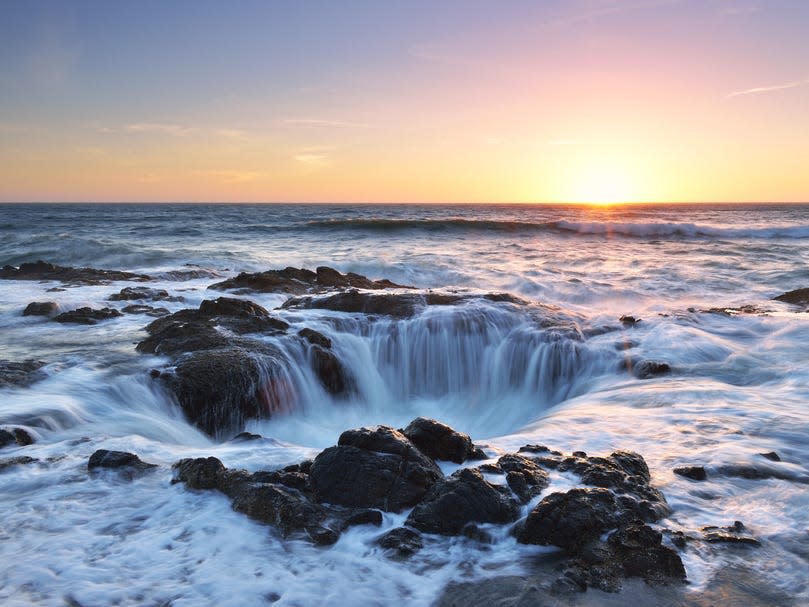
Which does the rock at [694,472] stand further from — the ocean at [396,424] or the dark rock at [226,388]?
the dark rock at [226,388]

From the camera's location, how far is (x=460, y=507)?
12.0 ft

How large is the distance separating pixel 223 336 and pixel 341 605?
5276 millimetres

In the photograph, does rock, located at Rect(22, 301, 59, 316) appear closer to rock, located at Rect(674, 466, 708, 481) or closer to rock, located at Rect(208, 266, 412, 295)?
rock, located at Rect(208, 266, 412, 295)

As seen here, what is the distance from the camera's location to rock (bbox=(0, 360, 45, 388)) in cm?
612

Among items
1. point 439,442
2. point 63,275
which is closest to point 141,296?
point 63,275

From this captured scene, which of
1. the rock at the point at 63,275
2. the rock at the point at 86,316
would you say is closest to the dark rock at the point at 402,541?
the rock at the point at 86,316

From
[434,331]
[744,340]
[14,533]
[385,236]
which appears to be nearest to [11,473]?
[14,533]

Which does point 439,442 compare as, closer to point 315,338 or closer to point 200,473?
point 200,473

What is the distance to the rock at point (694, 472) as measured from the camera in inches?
177

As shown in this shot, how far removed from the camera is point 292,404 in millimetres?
7023

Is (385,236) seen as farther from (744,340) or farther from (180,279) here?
(744,340)

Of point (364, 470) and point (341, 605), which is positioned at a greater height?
point (364, 470)

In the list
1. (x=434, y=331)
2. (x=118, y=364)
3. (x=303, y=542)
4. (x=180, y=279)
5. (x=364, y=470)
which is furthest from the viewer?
(x=180, y=279)

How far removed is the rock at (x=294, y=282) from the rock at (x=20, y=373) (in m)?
5.72
